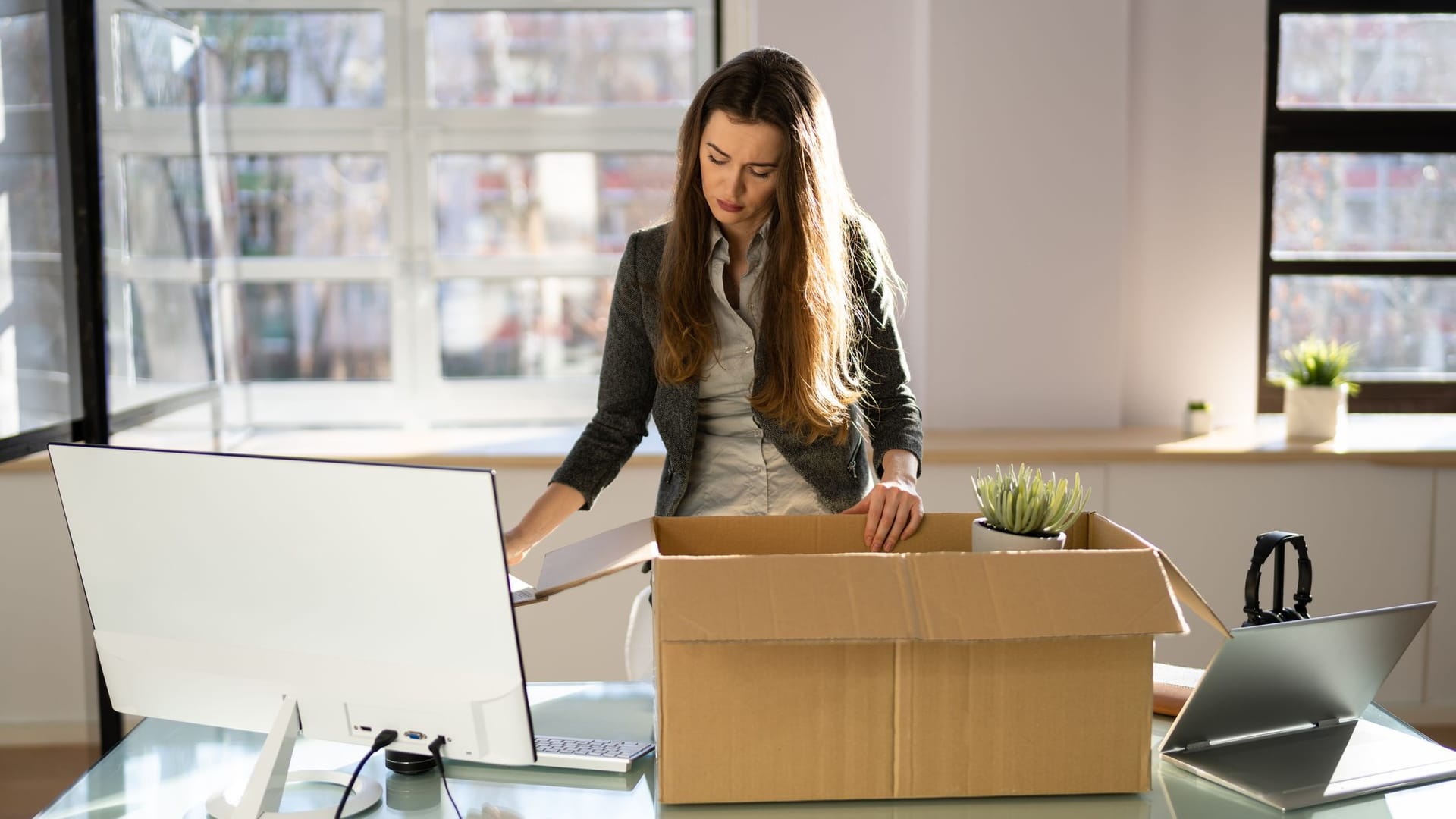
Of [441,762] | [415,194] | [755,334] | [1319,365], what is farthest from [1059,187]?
[441,762]

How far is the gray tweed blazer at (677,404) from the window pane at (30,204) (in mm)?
1512

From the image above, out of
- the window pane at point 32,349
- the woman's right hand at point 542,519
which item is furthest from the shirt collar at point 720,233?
the window pane at point 32,349

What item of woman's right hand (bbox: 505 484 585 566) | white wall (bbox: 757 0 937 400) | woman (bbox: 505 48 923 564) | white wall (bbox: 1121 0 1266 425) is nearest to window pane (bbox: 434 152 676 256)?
white wall (bbox: 757 0 937 400)

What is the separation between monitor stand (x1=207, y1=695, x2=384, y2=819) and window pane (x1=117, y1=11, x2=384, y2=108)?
2.59 m

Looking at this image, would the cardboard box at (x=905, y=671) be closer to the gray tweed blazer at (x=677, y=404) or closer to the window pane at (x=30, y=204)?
the gray tweed blazer at (x=677, y=404)

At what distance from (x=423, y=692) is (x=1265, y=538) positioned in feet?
2.75

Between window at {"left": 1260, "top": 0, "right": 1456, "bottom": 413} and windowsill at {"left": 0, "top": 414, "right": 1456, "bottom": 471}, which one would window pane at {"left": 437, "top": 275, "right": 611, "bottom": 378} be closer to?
windowsill at {"left": 0, "top": 414, "right": 1456, "bottom": 471}

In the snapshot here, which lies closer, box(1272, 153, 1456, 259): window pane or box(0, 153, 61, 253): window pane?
box(0, 153, 61, 253): window pane

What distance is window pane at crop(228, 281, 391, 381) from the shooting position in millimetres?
3441

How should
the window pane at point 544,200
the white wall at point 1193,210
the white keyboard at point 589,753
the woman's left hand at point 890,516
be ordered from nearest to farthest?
1. the white keyboard at point 589,753
2. the woman's left hand at point 890,516
3. the white wall at point 1193,210
4. the window pane at point 544,200

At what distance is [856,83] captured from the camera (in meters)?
3.13

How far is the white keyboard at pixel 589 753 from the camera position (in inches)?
47.4

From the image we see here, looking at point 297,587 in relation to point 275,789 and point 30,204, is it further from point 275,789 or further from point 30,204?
point 30,204

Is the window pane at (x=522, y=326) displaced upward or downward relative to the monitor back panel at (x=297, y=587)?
upward
